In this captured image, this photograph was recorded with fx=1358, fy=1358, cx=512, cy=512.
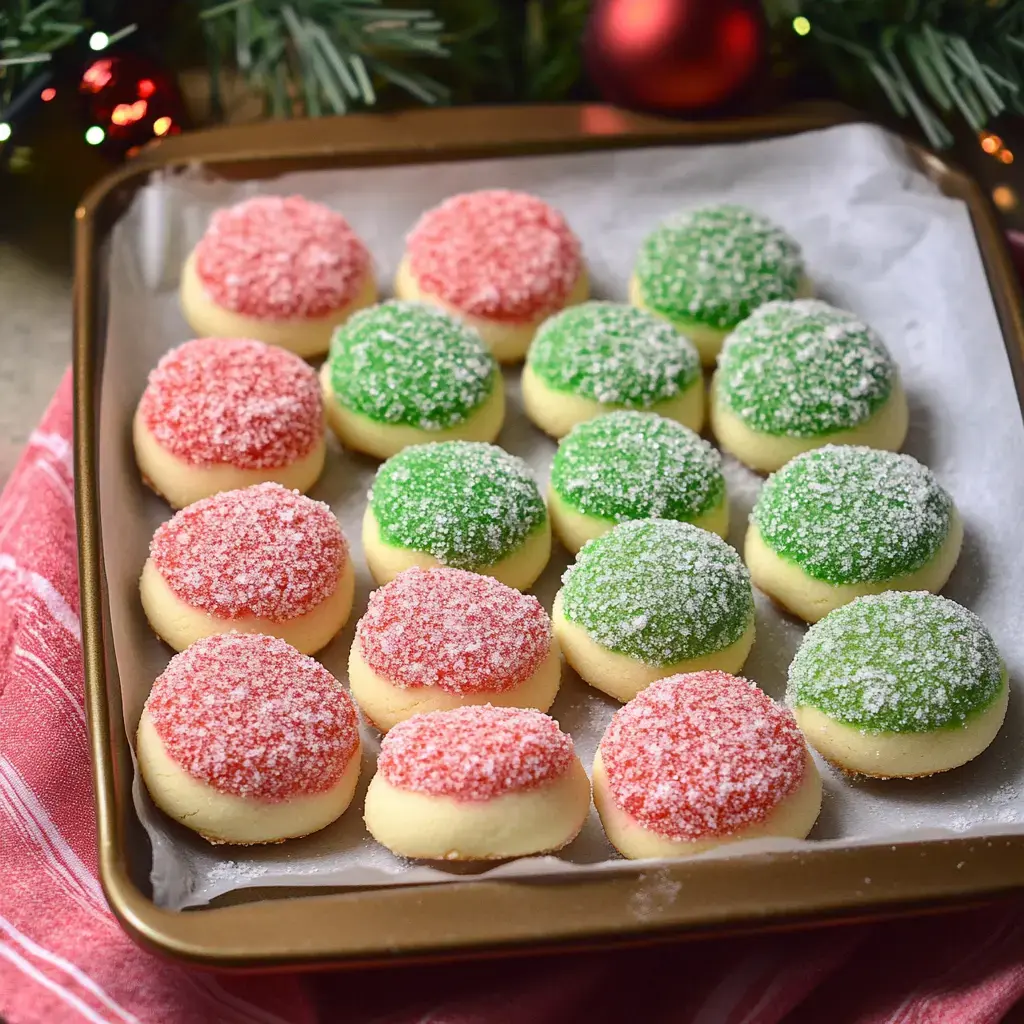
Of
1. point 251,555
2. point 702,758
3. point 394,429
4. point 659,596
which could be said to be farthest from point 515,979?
point 394,429

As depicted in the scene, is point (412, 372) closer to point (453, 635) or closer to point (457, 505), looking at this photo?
point (457, 505)

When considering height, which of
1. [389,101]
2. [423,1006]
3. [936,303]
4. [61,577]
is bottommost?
[423,1006]

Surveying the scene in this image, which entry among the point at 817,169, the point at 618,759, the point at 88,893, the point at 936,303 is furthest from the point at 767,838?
the point at 817,169

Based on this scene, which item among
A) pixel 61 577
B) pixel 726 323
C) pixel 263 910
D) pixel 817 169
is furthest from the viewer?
pixel 817 169

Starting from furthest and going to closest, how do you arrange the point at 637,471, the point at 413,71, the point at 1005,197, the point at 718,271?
the point at 1005,197 → the point at 413,71 → the point at 718,271 → the point at 637,471

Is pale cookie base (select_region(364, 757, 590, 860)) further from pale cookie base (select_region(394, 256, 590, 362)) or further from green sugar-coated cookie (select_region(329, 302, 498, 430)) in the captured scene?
pale cookie base (select_region(394, 256, 590, 362))

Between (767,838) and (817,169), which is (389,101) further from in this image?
(767,838)

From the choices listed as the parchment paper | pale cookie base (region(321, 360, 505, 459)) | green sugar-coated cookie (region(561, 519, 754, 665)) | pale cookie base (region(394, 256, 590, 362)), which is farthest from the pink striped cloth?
pale cookie base (region(394, 256, 590, 362))
